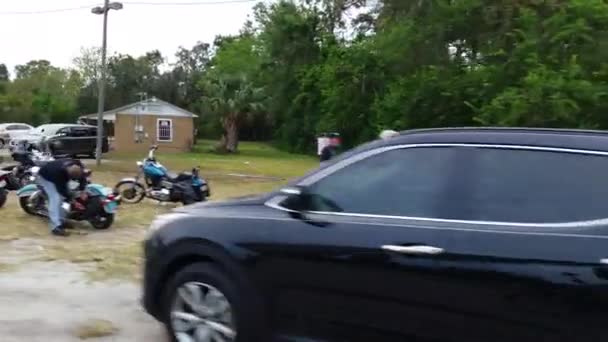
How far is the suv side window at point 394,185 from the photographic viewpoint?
14.0 ft

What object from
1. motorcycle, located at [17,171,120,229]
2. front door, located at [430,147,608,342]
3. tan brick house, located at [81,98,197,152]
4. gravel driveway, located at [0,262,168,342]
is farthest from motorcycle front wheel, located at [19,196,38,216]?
tan brick house, located at [81,98,197,152]

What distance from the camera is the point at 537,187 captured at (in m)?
3.98

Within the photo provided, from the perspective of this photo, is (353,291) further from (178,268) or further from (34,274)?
(34,274)

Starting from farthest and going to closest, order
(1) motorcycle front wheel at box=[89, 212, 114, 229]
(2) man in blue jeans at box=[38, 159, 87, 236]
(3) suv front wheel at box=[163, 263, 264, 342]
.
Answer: (1) motorcycle front wheel at box=[89, 212, 114, 229]
(2) man in blue jeans at box=[38, 159, 87, 236]
(3) suv front wheel at box=[163, 263, 264, 342]

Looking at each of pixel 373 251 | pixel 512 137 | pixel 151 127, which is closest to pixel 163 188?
pixel 373 251

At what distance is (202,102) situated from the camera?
184ft

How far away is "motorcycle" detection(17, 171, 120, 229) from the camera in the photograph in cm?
1199

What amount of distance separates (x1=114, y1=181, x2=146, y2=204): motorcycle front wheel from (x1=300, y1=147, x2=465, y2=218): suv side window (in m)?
11.8

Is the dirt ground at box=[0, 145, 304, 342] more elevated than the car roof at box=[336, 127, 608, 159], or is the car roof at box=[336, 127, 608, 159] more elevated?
the car roof at box=[336, 127, 608, 159]

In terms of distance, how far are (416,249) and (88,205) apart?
8.81 m

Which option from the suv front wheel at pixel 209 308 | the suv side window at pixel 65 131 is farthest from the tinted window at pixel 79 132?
the suv front wheel at pixel 209 308

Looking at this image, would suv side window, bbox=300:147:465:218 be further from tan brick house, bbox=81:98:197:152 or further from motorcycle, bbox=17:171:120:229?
tan brick house, bbox=81:98:197:152

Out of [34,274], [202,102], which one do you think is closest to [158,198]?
[34,274]

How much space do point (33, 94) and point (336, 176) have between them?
72930 mm
